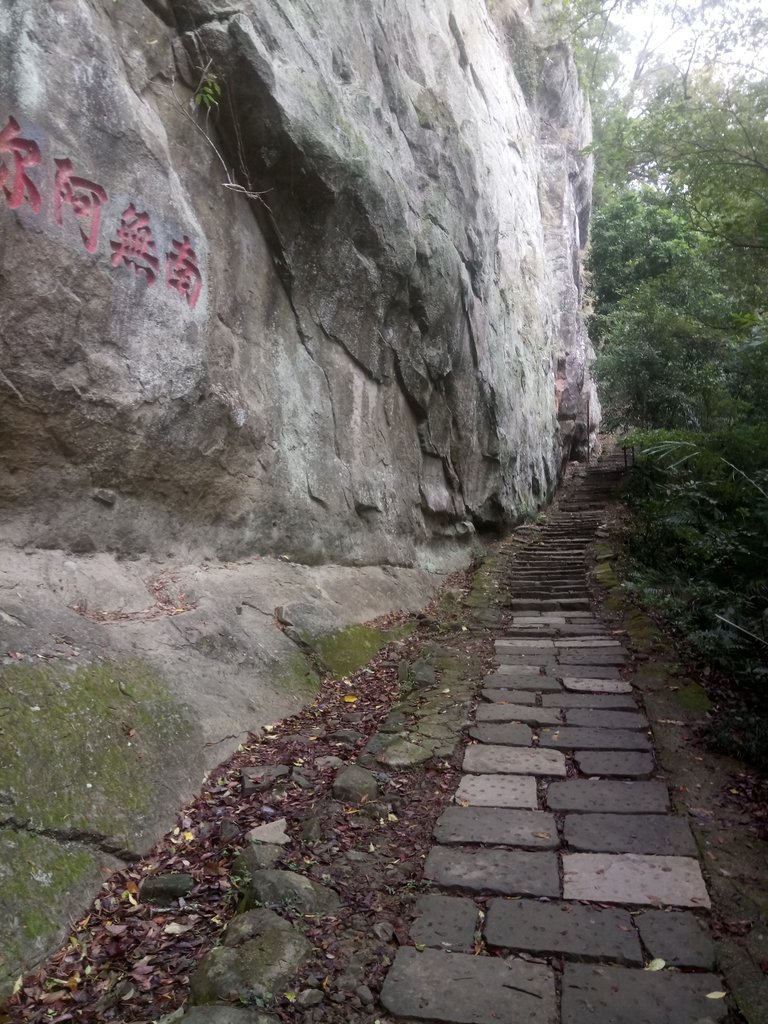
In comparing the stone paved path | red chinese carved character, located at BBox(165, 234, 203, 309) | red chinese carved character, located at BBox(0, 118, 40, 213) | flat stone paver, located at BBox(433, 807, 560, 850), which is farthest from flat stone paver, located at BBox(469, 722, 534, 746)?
red chinese carved character, located at BBox(0, 118, 40, 213)

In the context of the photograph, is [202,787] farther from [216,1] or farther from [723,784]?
[216,1]

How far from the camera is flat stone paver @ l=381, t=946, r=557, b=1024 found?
7.18 ft

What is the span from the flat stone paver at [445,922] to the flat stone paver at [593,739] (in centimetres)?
170

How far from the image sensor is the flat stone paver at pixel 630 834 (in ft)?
10.2

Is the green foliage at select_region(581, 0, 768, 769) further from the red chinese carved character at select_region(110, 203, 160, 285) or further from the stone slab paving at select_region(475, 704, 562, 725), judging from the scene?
the red chinese carved character at select_region(110, 203, 160, 285)

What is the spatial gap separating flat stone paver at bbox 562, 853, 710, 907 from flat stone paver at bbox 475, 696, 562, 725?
64.1 inches

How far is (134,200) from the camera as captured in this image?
467 centimetres

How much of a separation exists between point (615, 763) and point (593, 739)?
1.17 ft

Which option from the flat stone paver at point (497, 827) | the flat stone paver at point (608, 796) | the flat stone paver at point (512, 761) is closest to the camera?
the flat stone paver at point (497, 827)

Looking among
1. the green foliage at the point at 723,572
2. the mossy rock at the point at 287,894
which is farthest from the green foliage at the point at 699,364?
the mossy rock at the point at 287,894

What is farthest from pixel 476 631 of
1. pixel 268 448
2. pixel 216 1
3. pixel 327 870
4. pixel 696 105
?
pixel 696 105

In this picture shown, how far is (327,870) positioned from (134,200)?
4202 mm

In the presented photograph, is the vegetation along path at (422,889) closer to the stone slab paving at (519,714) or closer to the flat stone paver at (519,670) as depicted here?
the stone slab paving at (519,714)

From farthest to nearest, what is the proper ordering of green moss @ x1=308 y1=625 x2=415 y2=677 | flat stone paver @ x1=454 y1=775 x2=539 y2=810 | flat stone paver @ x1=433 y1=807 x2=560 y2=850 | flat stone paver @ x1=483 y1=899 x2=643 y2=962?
green moss @ x1=308 y1=625 x2=415 y2=677
flat stone paver @ x1=454 y1=775 x2=539 y2=810
flat stone paver @ x1=433 y1=807 x2=560 y2=850
flat stone paver @ x1=483 y1=899 x2=643 y2=962
